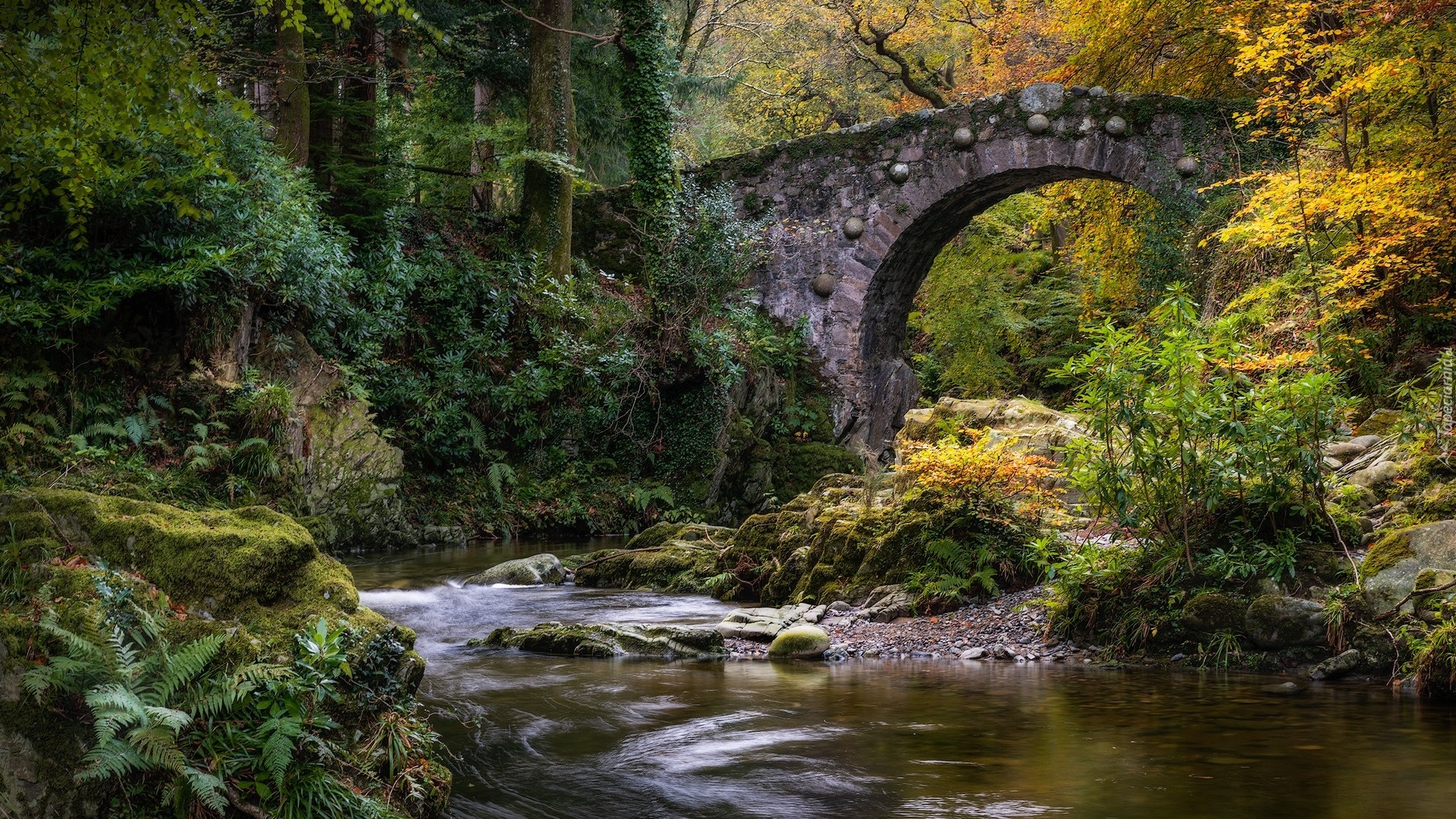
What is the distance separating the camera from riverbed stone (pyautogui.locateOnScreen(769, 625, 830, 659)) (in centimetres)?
633

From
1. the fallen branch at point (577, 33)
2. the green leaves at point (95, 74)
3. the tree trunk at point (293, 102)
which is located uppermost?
the fallen branch at point (577, 33)

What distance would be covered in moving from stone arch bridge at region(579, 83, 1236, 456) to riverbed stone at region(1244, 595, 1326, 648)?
1013 centimetres

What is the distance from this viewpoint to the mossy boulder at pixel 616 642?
6.45m

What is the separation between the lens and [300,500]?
1074 cm

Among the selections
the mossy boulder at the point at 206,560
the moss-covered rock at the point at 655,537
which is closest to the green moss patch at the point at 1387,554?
the mossy boulder at the point at 206,560

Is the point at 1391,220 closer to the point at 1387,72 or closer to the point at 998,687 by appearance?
the point at 1387,72

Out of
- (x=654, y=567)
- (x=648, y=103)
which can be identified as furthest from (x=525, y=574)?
(x=648, y=103)

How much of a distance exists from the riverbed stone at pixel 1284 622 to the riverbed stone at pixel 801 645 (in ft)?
7.91

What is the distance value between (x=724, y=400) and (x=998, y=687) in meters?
10.5

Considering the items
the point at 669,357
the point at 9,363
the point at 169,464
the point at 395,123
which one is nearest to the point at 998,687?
the point at 169,464

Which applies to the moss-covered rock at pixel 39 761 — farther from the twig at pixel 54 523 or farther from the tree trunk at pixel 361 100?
the tree trunk at pixel 361 100

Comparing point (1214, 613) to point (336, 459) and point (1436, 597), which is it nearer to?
point (1436, 597)

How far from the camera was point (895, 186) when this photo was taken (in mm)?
17312

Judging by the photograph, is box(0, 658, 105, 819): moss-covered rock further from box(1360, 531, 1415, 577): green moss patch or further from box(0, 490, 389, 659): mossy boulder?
box(1360, 531, 1415, 577): green moss patch
